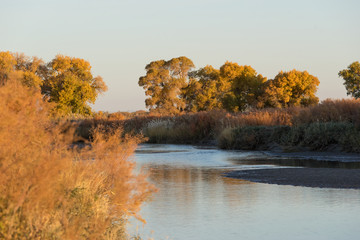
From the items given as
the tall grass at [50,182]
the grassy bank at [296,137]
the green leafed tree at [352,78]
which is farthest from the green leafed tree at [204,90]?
the tall grass at [50,182]

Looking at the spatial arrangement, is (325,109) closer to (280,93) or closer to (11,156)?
(11,156)

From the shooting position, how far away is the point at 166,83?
254 ft

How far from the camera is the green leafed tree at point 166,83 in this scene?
75.2 m

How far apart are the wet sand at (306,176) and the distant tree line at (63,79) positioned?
50.5 metres

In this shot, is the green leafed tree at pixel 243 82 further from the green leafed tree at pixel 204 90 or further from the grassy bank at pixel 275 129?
the grassy bank at pixel 275 129

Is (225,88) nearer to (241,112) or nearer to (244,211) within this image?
(241,112)

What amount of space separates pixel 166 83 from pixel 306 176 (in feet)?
207

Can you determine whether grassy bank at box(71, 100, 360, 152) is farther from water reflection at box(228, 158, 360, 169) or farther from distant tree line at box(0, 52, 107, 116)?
distant tree line at box(0, 52, 107, 116)

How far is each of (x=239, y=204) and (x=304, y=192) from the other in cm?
214

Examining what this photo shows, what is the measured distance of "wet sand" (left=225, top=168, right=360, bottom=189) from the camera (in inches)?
527

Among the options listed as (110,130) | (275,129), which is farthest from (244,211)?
(275,129)

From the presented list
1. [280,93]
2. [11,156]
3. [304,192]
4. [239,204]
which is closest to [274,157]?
[304,192]

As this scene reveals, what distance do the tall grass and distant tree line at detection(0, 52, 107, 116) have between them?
5699cm

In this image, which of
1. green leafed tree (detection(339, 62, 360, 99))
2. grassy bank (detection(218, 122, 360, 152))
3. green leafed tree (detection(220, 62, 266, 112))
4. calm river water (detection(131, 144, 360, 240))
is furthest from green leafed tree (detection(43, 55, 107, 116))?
calm river water (detection(131, 144, 360, 240))
